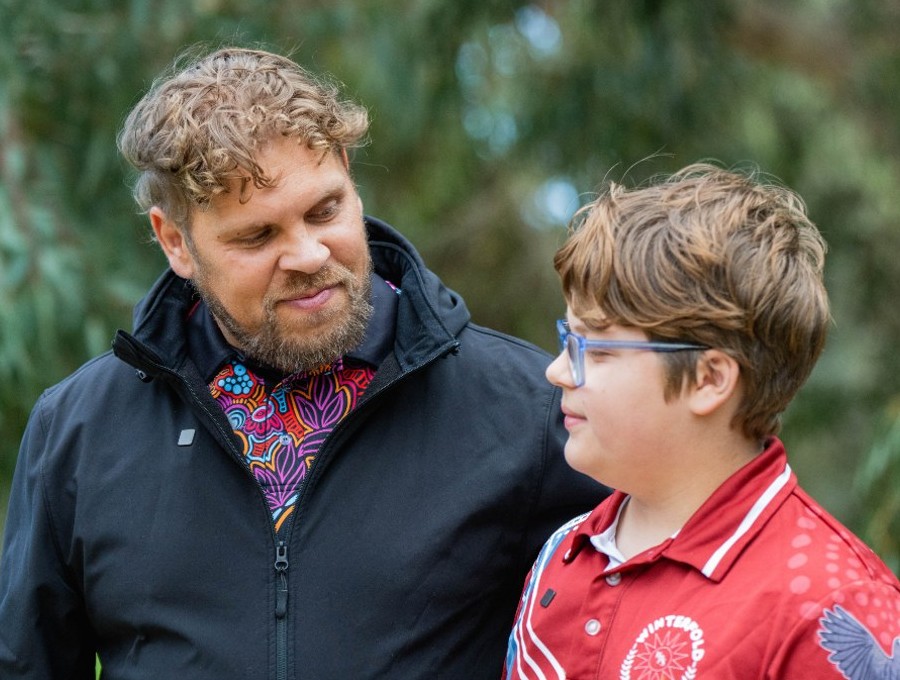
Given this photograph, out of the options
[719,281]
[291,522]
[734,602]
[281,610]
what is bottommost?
[281,610]

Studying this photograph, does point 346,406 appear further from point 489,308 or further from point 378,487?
point 489,308

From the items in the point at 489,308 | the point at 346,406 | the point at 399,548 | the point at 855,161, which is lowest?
the point at 489,308

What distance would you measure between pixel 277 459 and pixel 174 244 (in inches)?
21.9

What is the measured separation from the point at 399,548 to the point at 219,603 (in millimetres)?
336

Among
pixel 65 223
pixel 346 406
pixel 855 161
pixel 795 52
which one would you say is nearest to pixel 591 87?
pixel 795 52

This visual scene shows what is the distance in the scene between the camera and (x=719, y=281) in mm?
2043

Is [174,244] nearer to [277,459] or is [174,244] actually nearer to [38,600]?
[277,459]

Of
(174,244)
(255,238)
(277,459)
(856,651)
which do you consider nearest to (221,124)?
(255,238)

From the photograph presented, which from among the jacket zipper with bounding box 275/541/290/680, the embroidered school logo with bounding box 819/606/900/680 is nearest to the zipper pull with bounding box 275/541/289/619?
the jacket zipper with bounding box 275/541/290/680

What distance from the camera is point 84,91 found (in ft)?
16.1

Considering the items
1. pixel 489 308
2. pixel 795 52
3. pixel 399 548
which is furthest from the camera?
pixel 489 308

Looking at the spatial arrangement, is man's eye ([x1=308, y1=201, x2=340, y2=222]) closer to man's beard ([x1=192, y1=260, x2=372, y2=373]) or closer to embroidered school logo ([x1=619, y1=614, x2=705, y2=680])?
man's beard ([x1=192, y1=260, x2=372, y2=373])

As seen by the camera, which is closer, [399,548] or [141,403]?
[399,548]

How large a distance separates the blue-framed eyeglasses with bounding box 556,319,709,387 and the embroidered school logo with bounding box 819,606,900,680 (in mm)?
456
